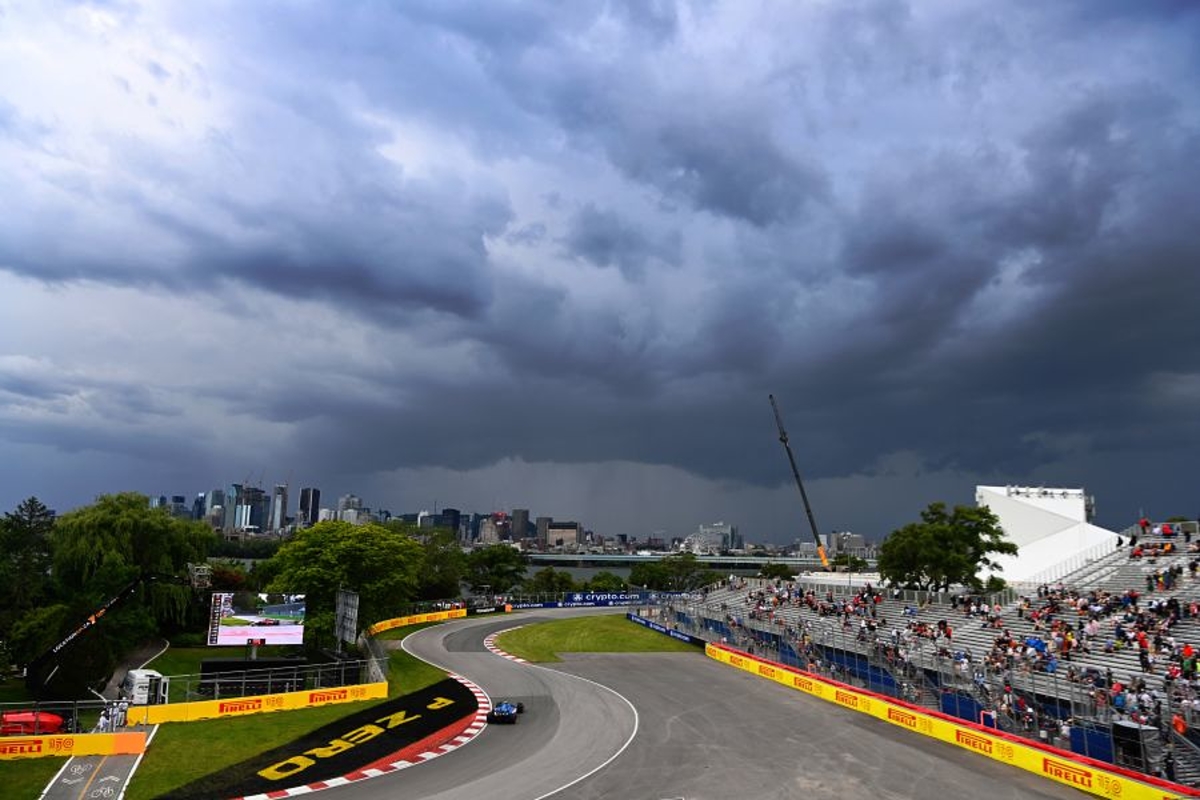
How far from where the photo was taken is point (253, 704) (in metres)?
34.9

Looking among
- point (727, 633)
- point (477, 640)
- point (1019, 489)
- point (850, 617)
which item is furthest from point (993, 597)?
point (1019, 489)

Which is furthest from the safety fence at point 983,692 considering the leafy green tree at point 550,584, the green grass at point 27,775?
the leafy green tree at point 550,584

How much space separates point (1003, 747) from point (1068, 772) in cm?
288

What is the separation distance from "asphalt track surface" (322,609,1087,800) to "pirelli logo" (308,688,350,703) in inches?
307

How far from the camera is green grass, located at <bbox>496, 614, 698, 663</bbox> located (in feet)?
193

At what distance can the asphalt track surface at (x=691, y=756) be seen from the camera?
2448 centimetres

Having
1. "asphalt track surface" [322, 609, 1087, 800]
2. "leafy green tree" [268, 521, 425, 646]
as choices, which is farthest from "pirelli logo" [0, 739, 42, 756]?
"leafy green tree" [268, 521, 425, 646]

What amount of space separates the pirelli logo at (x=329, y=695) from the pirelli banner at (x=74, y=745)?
29.8ft

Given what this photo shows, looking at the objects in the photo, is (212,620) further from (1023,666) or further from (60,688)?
(1023,666)

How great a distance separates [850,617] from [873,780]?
87.5ft

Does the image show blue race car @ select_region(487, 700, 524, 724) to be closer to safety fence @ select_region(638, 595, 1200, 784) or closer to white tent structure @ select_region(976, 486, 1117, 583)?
safety fence @ select_region(638, 595, 1200, 784)

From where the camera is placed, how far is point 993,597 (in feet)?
148

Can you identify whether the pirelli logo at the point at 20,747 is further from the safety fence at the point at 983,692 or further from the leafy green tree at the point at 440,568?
the leafy green tree at the point at 440,568

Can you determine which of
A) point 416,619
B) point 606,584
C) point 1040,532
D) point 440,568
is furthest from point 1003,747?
point 606,584
